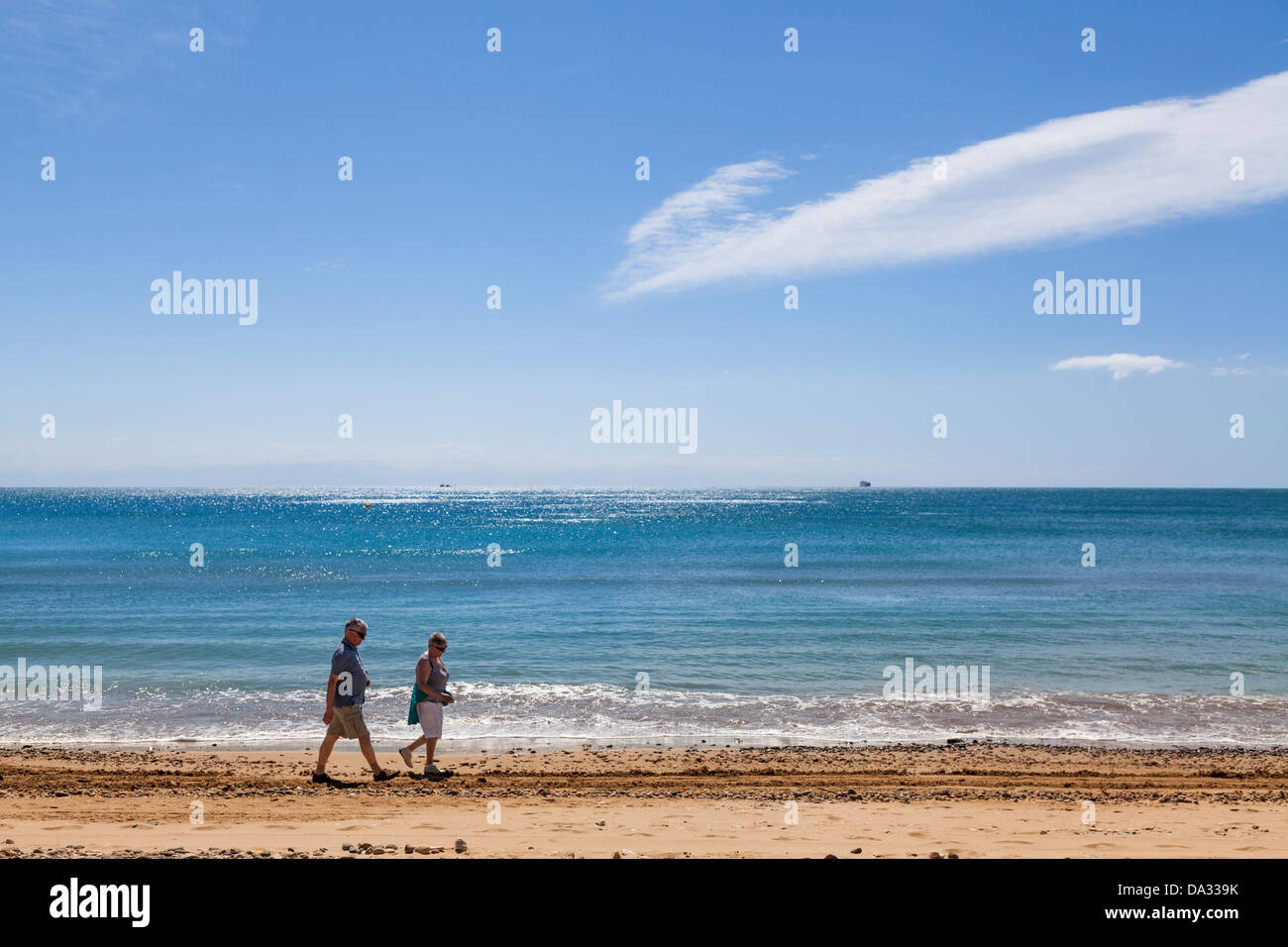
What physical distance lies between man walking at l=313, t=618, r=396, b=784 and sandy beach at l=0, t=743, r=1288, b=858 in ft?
1.61

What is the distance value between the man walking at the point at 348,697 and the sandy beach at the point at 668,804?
0.49 metres

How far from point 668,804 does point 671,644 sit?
464 inches

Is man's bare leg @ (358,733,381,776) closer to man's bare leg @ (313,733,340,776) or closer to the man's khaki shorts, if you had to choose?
the man's khaki shorts

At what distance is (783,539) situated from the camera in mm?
62344

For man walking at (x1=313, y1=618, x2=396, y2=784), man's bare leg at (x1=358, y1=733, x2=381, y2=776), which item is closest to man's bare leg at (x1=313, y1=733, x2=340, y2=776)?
man walking at (x1=313, y1=618, x2=396, y2=784)

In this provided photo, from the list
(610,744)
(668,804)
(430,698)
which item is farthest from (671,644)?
(668,804)

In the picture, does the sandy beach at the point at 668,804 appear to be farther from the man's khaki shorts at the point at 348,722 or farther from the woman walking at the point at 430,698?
the man's khaki shorts at the point at 348,722

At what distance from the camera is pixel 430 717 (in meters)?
10.1

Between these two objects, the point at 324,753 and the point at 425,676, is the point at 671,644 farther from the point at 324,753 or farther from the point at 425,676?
the point at 324,753

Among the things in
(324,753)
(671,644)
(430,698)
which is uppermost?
(430,698)

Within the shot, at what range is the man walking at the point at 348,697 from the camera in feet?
30.9

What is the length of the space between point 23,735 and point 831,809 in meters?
12.6
